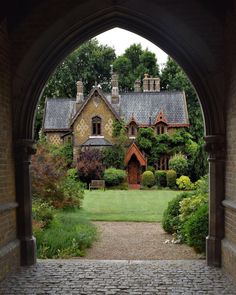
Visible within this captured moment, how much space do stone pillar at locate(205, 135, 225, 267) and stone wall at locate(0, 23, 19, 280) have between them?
133 inches

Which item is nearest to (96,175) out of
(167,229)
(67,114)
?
(67,114)

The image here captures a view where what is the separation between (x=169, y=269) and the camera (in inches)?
269

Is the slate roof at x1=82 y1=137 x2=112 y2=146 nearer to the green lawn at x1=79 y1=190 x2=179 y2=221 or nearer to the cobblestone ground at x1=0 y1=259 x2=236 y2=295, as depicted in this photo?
the green lawn at x1=79 y1=190 x2=179 y2=221

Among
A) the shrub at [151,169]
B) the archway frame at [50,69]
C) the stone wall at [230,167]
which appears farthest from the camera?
the shrub at [151,169]

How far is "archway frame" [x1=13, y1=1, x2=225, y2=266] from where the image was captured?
685 centimetres

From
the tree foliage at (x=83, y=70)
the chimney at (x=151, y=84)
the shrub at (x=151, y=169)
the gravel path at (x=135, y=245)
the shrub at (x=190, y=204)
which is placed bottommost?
A: the gravel path at (x=135, y=245)

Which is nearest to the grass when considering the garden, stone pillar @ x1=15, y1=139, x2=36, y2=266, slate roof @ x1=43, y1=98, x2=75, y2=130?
the garden

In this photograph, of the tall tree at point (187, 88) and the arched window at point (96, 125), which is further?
the tall tree at point (187, 88)

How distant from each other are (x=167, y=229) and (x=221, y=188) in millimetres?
5083

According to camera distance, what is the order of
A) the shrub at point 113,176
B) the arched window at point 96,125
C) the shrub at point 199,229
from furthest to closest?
the arched window at point 96,125, the shrub at point 113,176, the shrub at point 199,229

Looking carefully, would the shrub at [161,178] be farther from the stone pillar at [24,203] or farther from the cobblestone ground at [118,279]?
the stone pillar at [24,203]

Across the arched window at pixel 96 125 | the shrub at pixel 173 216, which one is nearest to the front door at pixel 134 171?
the arched window at pixel 96 125

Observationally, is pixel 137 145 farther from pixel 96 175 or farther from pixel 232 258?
pixel 232 258

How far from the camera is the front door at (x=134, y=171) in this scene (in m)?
28.6
